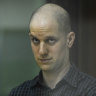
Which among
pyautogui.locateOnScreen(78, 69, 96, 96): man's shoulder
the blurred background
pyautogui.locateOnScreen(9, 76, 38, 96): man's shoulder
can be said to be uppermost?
the blurred background

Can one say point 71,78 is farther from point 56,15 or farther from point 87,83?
point 56,15

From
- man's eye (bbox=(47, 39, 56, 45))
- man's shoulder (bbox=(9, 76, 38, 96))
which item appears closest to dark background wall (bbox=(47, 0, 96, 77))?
man's eye (bbox=(47, 39, 56, 45))

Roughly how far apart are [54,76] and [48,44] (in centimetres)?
14

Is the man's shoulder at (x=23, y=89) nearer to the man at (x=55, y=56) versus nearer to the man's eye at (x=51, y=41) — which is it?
the man at (x=55, y=56)

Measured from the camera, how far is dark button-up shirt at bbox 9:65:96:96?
117cm

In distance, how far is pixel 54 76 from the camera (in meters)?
1.22

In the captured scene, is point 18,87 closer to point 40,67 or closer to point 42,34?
point 40,67

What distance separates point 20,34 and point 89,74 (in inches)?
16.2

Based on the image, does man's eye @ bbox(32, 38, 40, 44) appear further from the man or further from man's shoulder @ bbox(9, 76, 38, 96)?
man's shoulder @ bbox(9, 76, 38, 96)

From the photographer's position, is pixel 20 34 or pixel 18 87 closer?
pixel 18 87

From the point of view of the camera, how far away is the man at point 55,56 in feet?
3.87

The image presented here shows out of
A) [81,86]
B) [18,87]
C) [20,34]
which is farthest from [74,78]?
[20,34]

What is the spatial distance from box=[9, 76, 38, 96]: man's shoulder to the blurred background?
0.13 ft

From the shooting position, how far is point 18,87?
1.29 metres
